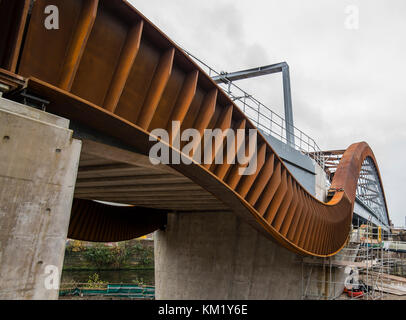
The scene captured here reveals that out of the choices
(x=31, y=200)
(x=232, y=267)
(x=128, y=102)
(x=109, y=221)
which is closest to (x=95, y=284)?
(x=109, y=221)

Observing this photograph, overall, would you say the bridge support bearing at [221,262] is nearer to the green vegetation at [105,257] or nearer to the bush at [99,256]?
the bush at [99,256]

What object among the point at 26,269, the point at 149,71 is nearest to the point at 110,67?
the point at 149,71

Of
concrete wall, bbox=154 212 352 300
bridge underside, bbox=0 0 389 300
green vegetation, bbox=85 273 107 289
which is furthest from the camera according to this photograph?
green vegetation, bbox=85 273 107 289

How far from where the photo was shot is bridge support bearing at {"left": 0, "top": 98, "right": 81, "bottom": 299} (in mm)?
2777

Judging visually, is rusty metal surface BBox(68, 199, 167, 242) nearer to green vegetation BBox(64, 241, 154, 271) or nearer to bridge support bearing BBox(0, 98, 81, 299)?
bridge support bearing BBox(0, 98, 81, 299)

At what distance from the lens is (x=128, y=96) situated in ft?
17.3

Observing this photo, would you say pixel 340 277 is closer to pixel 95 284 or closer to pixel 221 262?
pixel 221 262

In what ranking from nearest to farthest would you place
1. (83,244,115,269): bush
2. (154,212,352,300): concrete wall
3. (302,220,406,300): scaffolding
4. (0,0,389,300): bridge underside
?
1. (0,0,389,300): bridge underside
2. (154,212,352,300): concrete wall
3. (302,220,406,300): scaffolding
4. (83,244,115,269): bush

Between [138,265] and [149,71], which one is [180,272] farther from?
[138,265]

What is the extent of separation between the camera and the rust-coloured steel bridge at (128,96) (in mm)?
3902

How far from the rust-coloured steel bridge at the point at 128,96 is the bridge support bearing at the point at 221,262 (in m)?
3.43

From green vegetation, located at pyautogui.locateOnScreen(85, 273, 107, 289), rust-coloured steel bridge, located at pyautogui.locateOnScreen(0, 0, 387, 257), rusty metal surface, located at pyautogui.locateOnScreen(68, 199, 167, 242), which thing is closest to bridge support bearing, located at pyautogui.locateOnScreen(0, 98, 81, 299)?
rust-coloured steel bridge, located at pyautogui.locateOnScreen(0, 0, 387, 257)

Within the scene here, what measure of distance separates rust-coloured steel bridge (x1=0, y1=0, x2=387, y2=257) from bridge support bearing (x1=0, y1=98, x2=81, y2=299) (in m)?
0.75

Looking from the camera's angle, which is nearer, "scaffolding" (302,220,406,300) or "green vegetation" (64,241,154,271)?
"scaffolding" (302,220,406,300)
